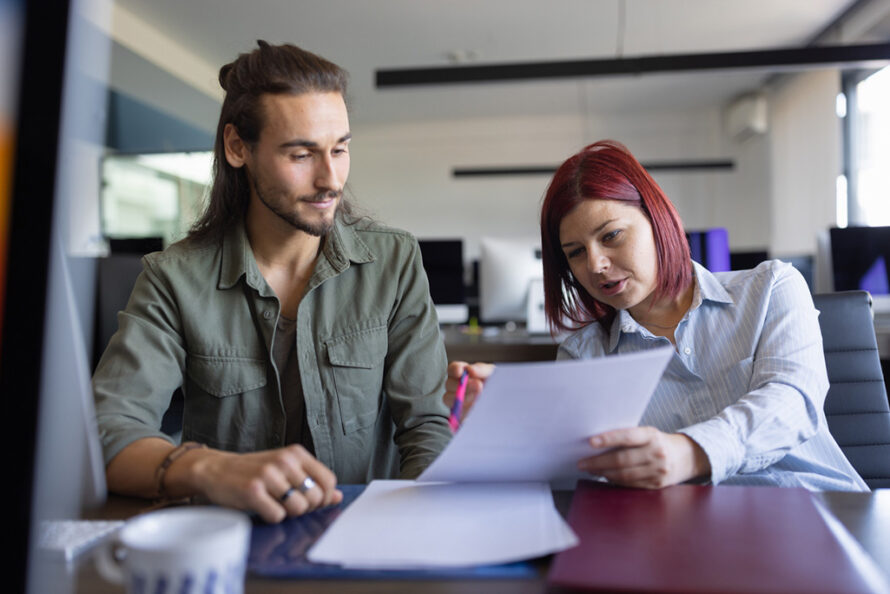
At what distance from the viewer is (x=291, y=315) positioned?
4.03 ft

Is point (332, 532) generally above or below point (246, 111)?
below

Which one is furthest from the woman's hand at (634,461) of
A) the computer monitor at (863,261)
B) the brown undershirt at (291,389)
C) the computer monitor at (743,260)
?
the computer monitor at (863,261)

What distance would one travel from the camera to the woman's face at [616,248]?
123 centimetres

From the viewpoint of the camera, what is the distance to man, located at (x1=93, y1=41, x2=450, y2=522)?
1.15 meters

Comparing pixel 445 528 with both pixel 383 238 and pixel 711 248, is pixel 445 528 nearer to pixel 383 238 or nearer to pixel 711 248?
pixel 383 238

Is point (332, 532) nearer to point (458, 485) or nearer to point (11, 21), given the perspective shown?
point (458, 485)

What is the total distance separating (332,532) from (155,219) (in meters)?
5.63

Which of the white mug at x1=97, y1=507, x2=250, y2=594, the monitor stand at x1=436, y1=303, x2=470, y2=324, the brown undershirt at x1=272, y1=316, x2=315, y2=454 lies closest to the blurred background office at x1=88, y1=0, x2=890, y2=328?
the monitor stand at x1=436, y1=303, x2=470, y2=324

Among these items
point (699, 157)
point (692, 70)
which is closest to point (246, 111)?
point (692, 70)

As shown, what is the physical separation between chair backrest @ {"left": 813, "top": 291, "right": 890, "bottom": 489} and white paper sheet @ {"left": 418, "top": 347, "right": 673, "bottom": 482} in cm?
70

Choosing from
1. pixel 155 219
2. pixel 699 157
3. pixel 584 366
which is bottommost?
pixel 584 366

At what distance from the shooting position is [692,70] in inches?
128

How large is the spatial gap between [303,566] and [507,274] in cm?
267

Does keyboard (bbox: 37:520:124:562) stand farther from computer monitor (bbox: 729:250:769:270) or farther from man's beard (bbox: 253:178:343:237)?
computer monitor (bbox: 729:250:769:270)
